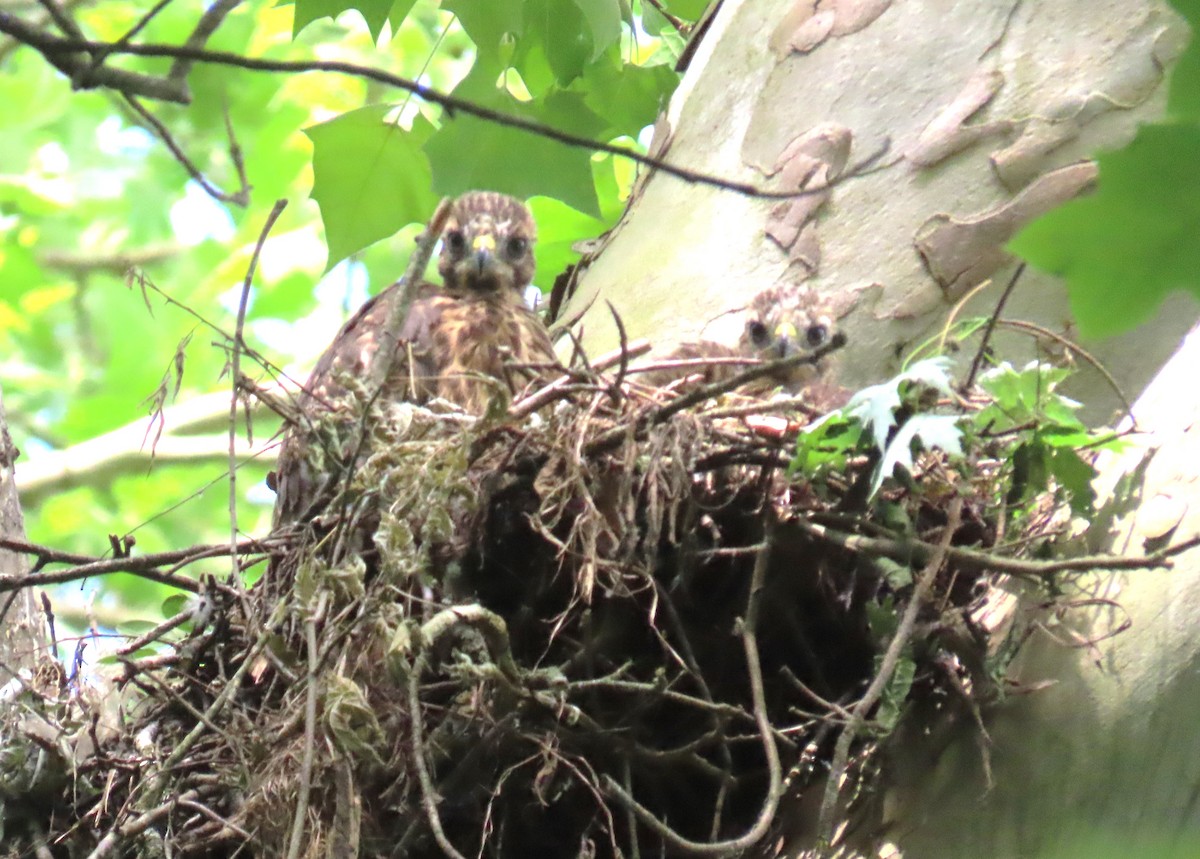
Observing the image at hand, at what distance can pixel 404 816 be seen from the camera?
2.50 m

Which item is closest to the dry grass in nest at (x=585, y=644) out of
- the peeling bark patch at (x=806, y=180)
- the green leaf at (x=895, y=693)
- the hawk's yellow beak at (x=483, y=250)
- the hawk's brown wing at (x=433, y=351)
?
the green leaf at (x=895, y=693)

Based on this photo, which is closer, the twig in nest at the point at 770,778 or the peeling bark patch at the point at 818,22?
the twig in nest at the point at 770,778

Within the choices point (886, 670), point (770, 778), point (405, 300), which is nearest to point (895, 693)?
point (886, 670)

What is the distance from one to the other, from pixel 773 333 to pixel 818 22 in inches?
32.7

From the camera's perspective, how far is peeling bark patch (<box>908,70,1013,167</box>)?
3.33 m

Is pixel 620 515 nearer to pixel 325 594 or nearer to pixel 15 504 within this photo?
pixel 325 594

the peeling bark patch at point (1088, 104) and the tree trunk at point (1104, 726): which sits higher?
the peeling bark patch at point (1088, 104)

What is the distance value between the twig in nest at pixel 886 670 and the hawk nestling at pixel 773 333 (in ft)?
3.24

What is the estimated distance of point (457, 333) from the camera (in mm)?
3656

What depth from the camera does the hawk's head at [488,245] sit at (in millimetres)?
4012

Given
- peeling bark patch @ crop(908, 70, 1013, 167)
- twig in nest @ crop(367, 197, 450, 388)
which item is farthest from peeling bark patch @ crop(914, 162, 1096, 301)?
twig in nest @ crop(367, 197, 450, 388)

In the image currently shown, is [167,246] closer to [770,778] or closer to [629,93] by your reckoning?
[629,93]

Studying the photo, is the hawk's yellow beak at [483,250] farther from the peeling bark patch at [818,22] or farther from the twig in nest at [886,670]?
the twig in nest at [886,670]

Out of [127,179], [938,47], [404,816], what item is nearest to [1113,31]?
[938,47]
